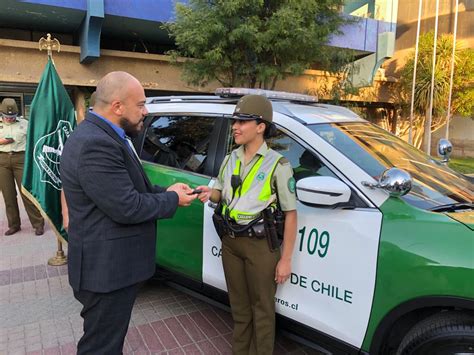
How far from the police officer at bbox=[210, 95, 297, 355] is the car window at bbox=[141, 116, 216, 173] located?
2.27 ft

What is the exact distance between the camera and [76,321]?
10.9 feet

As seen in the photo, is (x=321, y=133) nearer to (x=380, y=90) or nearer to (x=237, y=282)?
(x=237, y=282)

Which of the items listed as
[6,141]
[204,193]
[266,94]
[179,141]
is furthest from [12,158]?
[204,193]

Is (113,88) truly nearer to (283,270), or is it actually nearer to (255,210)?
(255,210)

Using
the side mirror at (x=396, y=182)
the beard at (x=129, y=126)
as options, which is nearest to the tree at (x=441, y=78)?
the side mirror at (x=396, y=182)

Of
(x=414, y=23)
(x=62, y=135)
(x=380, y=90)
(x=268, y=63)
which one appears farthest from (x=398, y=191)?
(x=414, y=23)

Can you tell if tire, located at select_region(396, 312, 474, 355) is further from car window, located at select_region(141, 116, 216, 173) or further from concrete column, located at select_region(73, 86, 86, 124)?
concrete column, located at select_region(73, 86, 86, 124)

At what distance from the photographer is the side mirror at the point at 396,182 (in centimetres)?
192

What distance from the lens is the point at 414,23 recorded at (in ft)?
72.2

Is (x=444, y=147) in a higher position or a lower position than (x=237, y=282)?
higher

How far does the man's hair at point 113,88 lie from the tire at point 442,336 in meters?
1.82

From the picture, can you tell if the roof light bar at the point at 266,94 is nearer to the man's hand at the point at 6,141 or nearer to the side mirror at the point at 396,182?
the side mirror at the point at 396,182

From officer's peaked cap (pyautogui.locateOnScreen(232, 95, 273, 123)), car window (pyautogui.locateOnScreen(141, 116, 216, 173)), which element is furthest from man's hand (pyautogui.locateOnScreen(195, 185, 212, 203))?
car window (pyautogui.locateOnScreen(141, 116, 216, 173))

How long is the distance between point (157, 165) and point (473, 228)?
7.75ft
